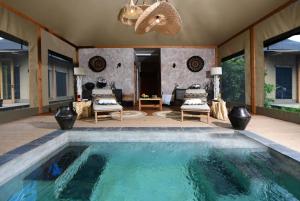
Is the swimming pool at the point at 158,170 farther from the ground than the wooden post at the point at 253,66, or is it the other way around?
the wooden post at the point at 253,66

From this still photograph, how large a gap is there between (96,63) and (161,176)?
8.77 m

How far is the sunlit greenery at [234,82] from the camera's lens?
39.3ft

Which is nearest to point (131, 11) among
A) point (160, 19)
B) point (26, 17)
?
point (160, 19)

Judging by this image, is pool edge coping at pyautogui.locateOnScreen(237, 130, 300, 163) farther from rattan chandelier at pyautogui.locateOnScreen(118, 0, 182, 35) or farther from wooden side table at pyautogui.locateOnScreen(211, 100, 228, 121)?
rattan chandelier at pyautogui.locateOnScreen(118, 0, 182, 35)

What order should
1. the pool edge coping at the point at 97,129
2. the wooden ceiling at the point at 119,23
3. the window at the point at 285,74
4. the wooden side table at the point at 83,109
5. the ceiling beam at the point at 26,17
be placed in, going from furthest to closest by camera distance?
the window at the point at 285,74
the wooden side table at the point at 83,109
the wooden ceiling at the point at 119,23
the ceiling beam at the point at 26,17
the pool edge coping at the point at 97,129

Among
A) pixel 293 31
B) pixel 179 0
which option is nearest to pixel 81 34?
pixel 179 0

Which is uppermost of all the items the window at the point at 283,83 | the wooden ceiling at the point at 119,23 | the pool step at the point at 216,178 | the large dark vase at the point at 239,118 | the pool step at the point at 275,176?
the wooden ceiling at the point at 119,23

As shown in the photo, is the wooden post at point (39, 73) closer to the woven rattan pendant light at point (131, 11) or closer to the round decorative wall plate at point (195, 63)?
the woven rattan pendant light at point (131, 11)

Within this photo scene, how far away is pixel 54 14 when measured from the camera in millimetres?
6906

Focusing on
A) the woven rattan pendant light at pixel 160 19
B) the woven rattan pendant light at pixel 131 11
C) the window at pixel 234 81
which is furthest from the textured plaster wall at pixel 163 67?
the woven rattan pendant light at pixel 160 19

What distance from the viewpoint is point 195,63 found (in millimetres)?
11031

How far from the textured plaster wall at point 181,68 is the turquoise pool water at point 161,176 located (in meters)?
7.32

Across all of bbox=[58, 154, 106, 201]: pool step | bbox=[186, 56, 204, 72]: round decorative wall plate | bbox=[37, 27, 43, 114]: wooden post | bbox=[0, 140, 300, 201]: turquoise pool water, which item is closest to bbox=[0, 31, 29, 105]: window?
bbox=[37, 27, 43, 114]: wooden post

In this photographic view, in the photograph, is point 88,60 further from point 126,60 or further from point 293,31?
point 293,31
